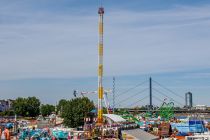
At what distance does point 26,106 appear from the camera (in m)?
109

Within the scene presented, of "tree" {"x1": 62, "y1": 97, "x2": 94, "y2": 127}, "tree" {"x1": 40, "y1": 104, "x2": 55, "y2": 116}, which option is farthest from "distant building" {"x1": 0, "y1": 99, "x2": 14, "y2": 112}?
"tree" {"x1": 62, "y1": 97, "x2": 94, "y2": 127}

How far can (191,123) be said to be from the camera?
48.9m

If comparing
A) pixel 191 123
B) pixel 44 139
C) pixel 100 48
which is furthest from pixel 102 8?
pixel 44 139

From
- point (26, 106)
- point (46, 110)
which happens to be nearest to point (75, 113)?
point (26, 106)

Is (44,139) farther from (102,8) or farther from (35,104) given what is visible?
(35,104)

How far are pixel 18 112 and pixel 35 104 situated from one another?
4.96 metres

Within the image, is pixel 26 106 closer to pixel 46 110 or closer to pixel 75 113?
pixel 46 110

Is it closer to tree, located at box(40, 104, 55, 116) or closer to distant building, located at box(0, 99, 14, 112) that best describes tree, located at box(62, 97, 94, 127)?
tree, located at box(40, 104, 55, 116)

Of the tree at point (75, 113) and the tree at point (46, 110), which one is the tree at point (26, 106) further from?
the tree at point (75, 113)

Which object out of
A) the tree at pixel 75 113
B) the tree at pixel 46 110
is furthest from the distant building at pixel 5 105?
the tree at pixel 75 113

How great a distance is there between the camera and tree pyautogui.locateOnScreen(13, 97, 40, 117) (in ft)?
355

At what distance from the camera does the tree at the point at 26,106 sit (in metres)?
108

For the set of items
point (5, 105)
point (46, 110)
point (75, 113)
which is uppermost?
point (5, 105)

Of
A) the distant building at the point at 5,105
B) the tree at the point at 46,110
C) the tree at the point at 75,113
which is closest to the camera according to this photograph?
the tree at the point at 75,113
